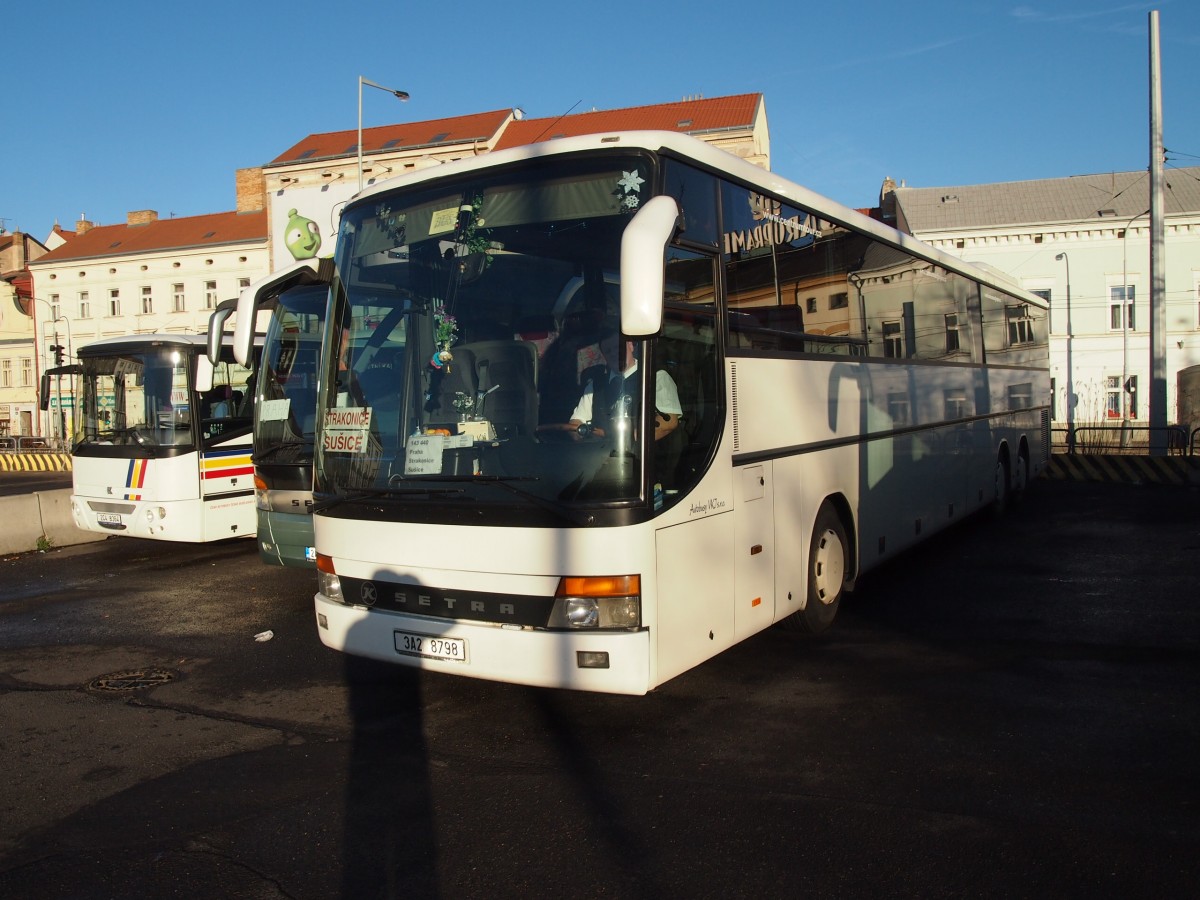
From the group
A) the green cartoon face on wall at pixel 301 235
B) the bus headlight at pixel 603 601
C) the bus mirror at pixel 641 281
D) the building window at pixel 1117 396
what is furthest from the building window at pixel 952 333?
the building window at pixel 1117 396

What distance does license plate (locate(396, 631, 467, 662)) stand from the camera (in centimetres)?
552

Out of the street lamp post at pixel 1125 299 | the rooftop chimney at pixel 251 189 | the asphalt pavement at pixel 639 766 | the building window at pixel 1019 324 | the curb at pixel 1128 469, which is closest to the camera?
the asphalt pavement at pixel 639 766

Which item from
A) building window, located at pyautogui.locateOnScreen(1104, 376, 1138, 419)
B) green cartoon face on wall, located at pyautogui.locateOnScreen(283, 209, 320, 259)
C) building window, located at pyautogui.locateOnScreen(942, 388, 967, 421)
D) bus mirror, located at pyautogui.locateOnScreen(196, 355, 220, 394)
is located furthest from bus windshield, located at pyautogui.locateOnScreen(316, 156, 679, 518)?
building window, located at pyautogui.locateOnScreen(1104, 376, 1138, 419)

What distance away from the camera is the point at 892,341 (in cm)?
941

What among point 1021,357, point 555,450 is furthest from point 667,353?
point 1021,357

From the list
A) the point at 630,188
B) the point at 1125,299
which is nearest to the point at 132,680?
the point at 630,188

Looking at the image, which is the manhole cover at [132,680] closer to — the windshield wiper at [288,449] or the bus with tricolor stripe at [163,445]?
the windshield wiper at [288,449]

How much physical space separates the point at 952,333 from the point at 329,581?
7.95 m

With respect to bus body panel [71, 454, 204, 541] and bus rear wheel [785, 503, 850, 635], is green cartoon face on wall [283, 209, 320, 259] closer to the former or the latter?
bus body panel [71, 454, 204, 541]

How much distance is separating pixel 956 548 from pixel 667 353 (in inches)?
318

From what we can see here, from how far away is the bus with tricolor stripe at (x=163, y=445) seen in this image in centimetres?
1217

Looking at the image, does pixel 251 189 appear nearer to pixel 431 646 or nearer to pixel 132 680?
pixel 132 680

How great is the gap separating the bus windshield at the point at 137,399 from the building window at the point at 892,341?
815cm

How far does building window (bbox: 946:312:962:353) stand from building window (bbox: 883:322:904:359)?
184 centimetres
